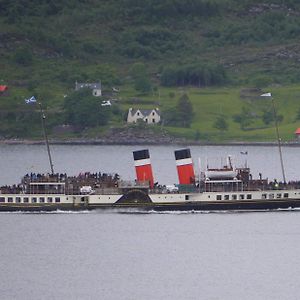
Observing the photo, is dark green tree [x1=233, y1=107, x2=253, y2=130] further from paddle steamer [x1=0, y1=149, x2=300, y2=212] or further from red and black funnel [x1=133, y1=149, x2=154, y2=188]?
paddle steamer [x1=0, y1=149, x2=300, y2=212]

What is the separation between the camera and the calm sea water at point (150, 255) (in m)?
88.5

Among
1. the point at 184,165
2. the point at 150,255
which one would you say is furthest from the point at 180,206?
the point at 150,255

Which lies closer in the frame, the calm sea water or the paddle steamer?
Answer: the calm sea water

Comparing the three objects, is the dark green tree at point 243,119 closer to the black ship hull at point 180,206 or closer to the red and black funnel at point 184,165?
the red and black funnel at point 184,165

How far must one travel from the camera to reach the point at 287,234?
10569cm

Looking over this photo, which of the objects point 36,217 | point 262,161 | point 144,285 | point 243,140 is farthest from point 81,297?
point 243,140

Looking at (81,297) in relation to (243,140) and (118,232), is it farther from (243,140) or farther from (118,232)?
(243,140)

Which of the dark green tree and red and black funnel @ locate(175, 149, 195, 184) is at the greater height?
the dark green tree

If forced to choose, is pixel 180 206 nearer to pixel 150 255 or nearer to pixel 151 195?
pixel 151 195

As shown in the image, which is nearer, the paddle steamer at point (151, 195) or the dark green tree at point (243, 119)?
the paddle steamer at point (151, 195)

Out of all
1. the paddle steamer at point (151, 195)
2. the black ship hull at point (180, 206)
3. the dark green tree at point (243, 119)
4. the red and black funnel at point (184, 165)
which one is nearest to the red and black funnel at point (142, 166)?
the paddle steamer at point (151, 195)

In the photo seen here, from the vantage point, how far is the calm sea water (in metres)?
88.5

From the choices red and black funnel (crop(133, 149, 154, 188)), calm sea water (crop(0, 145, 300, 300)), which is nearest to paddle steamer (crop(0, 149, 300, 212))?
calm sea water (crop(0, 145, 300, 300))

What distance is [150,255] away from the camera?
9806cm
